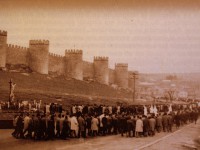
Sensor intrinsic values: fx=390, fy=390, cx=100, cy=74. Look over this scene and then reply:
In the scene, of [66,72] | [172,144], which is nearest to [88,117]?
[172,144]

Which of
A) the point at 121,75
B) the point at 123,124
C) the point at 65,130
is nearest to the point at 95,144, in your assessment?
the point at 65,130

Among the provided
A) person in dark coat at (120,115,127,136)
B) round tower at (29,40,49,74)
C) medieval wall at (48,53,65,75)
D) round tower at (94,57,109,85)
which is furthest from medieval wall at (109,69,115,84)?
person in dark coat at (120,115,127,136)

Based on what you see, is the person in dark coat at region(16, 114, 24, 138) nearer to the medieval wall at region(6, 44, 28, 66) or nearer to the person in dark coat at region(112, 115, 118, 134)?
the person in dark coat at region(112, 115, 118, 134)

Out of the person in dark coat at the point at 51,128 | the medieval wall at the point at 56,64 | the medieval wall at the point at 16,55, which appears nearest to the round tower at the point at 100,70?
the medieval wall at the point at 56,64

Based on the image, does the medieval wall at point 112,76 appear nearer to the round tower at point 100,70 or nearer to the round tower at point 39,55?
the round tower at point 100,70

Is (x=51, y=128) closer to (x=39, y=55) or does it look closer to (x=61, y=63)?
(x=39, y=55)

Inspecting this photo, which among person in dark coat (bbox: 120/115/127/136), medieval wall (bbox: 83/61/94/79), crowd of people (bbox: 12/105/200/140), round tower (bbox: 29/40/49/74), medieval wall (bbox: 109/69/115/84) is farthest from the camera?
medieval wall (bbox: 109/69/115/84)
